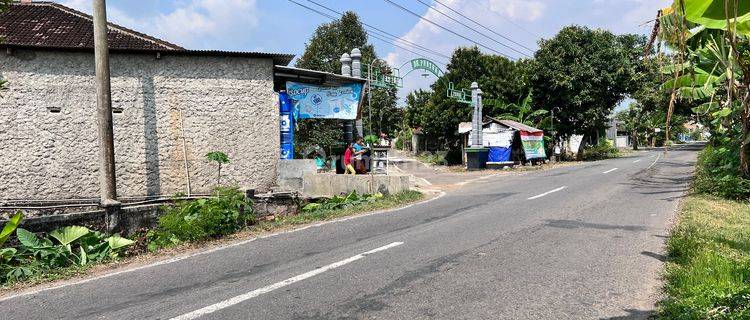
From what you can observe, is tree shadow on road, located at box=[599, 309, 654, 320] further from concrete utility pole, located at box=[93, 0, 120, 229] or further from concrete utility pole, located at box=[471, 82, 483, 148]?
concrete utility pole, located at box=[471, 82, 483, 148]

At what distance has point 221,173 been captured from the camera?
13750 millimetres

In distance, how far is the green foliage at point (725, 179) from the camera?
41.4 feet

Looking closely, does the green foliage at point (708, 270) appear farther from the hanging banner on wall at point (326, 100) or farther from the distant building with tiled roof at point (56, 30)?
the distant building with tiled roof at point (56, 30)

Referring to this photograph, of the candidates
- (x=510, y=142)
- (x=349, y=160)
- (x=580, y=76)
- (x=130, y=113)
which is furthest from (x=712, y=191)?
(x=580, y=76)

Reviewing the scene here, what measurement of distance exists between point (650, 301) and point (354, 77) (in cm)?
1302

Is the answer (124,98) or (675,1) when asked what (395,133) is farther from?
(675,1)

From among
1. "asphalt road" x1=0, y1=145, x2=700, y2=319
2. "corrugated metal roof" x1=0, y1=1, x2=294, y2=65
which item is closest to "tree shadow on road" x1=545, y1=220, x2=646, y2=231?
"asphalt road" x1=0, y1=145, x2=700, y2=319

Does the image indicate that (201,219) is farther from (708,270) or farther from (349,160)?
(708,270)

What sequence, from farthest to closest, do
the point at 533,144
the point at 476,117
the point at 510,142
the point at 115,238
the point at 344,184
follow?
1. the point at 533,144
2. the point at 510,142
3. the point at 476,117
4. the point at 344,184
5. the point at 115,238

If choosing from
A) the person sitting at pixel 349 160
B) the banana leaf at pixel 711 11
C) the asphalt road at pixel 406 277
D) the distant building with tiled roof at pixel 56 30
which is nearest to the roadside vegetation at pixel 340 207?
the asphalt road at pixel 406 277

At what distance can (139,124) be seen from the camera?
42.3 feet

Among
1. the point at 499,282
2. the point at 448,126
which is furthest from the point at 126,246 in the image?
the point at 448,126

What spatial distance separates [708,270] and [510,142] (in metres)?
26.3

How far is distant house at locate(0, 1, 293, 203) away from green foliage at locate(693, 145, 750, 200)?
1196 cm
